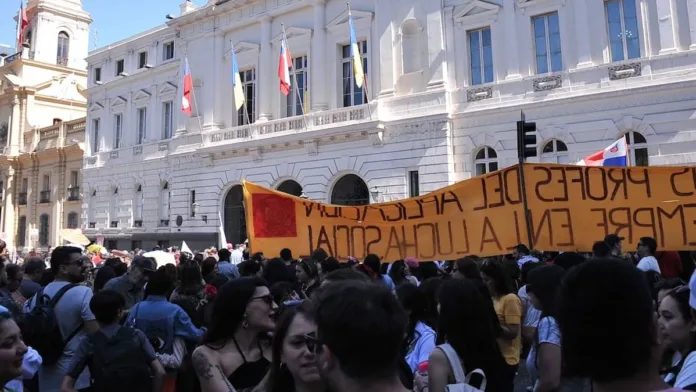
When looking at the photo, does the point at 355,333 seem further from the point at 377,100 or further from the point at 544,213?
the point at 377,100

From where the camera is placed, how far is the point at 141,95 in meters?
29.5

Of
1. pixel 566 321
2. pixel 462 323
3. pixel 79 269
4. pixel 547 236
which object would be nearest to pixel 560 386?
pixel 462 323

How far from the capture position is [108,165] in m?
30.7

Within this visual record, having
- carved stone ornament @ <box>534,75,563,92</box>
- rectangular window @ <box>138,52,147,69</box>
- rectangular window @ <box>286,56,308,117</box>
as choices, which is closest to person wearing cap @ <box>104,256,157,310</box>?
carved stone ornament @ <box>534,75,563,92</box>

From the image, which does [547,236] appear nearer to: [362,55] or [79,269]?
[79,269]

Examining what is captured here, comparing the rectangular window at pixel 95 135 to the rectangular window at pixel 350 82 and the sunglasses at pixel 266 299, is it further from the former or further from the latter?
the sunglasses at pixel 266 299

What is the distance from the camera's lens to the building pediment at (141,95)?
29173 millimetres

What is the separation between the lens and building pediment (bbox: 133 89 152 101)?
1149 inches

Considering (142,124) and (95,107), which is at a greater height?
(95,107)

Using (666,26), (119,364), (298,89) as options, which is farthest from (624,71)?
(119,364)

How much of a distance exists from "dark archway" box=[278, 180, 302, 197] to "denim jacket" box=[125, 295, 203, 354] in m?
17.9

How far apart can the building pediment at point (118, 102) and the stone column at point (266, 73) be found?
11.1 metres

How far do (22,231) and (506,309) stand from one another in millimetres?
44914

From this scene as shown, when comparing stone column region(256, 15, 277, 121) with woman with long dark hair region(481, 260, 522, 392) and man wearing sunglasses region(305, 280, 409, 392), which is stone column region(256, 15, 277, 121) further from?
man wearing sunglasses region(305, 280, 409, 392)
